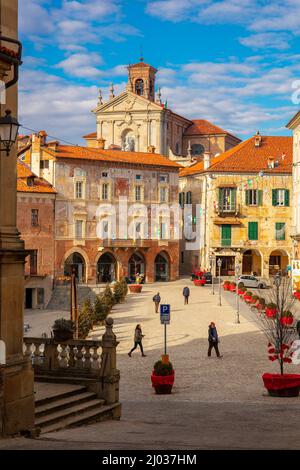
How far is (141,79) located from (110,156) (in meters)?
25.5

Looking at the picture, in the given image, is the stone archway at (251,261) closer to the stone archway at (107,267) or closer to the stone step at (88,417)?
the stone archway at (107,267)

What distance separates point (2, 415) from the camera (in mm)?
12250

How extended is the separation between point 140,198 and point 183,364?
45108 millimetres

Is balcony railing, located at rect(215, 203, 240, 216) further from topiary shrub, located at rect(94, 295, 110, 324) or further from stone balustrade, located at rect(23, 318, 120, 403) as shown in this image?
stone balustrade, located at rect(23, 318, 120, 403)

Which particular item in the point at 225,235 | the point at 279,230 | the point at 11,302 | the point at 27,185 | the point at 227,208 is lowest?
the point at 11,302

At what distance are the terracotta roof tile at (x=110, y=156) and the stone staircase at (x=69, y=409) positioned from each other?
2036 inches

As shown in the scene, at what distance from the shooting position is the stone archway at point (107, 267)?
228ft

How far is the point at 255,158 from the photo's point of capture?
2958 inches

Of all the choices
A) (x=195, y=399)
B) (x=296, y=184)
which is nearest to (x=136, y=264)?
(x=296, y=184)

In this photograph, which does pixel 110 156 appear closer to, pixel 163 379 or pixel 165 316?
pixel 165 316

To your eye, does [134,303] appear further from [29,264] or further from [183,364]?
[183,364]

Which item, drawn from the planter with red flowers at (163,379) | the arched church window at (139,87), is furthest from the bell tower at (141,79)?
the planter with red flowers at (163,379)

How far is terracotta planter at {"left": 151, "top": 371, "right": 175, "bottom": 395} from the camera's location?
68.1 feet
